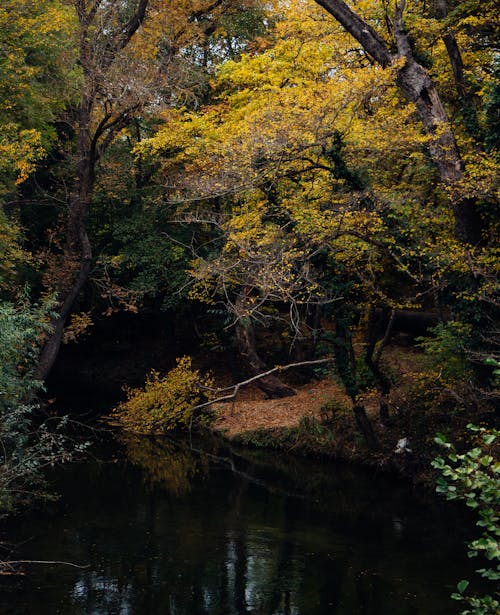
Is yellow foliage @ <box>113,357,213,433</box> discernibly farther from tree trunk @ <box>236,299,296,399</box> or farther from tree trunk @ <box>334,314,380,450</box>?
tree trunk @ <box>334,314,380,450</box>

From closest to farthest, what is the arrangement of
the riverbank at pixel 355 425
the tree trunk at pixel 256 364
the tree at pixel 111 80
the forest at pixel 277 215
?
the forest at pixel 277 215 < the riverbank at pixel 355 425 < the tree at pixel 111 80 < the tree trunk at pixel 256 364

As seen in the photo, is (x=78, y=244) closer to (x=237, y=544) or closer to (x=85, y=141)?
(x=85, y=141)

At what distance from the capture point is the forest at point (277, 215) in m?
14.1

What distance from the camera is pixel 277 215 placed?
16453 millimetres

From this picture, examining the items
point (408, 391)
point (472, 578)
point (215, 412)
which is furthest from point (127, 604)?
point (215, 412)

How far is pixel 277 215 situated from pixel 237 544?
7623 mm

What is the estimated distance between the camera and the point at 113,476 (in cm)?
1609

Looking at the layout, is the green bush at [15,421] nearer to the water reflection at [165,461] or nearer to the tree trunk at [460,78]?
the water reflection at [165,461]

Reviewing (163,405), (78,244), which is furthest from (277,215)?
(78,244)

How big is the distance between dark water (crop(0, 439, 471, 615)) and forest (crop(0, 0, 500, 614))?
0.52m

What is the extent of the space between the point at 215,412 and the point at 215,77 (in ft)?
37.3

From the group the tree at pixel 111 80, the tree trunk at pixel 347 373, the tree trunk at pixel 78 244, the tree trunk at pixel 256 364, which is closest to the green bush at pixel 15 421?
the tree at pixel 111 80

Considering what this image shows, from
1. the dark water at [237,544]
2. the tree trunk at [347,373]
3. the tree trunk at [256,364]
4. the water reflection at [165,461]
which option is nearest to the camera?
the dark water at [237,544]

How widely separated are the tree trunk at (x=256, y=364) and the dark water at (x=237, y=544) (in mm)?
5535
